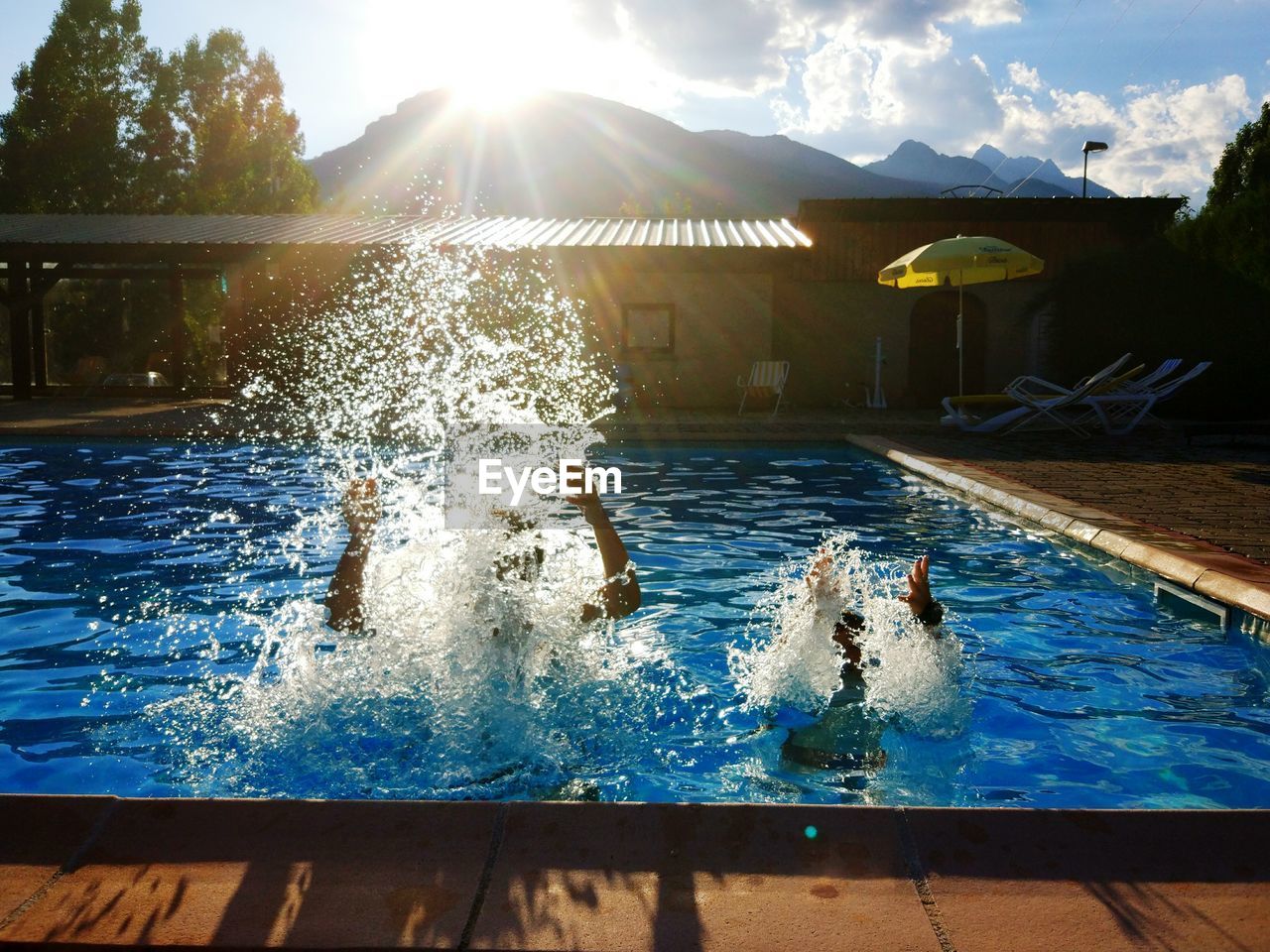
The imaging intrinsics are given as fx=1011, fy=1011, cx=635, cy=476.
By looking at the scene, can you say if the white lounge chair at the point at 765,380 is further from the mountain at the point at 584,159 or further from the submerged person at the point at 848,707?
the mountain at the point at 584,159

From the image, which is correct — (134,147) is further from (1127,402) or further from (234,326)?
(1127,402)

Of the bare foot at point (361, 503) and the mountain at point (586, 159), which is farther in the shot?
the mountain at point (586, 159)

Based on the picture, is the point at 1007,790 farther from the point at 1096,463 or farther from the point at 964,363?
the point at 964,363

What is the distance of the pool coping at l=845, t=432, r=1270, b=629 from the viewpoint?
15.7ft

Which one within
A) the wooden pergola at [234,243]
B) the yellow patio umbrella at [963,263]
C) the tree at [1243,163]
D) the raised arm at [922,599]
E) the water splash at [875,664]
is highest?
the tree at [1243,163]

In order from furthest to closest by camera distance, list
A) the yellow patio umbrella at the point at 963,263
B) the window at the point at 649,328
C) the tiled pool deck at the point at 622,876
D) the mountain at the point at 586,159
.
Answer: the mountain at the point at 586,159
the window at the point at 649,328
the yellow patio umbrella at the point at 963,263
the tiled pool deck at the point at 622,876

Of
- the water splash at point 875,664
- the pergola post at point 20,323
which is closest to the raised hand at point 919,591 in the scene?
the water splash at point 875,664

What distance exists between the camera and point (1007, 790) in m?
3.70

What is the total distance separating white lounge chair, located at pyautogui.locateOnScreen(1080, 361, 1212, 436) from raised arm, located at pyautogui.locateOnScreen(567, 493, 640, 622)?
10882 millimetres

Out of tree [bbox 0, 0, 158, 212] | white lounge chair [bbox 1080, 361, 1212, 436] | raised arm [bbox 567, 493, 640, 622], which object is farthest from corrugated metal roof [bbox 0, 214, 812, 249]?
tree [bbox 0, 0, 158, 212]

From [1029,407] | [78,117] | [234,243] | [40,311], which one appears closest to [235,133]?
[78,117]

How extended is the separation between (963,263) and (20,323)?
56.1ft

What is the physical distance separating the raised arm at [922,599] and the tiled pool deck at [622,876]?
53.9 inches

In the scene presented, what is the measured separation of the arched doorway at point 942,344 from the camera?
781 inches
